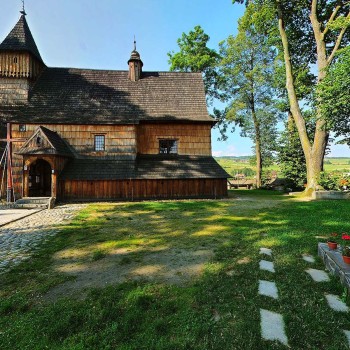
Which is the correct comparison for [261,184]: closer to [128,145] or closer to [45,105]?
[128,145]

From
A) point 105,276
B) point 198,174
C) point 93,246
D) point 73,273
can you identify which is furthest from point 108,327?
point 198,174

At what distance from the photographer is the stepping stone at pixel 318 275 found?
424 centimetres

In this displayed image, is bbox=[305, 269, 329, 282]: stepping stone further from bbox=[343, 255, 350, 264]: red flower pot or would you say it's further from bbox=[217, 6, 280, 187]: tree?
bbox=[217, 6, 280, 187]: tree

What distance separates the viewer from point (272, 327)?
2988 millimetres

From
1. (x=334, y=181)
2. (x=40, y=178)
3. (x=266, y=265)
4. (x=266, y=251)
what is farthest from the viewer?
(x=40, y=178)

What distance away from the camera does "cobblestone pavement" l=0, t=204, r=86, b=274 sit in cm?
564

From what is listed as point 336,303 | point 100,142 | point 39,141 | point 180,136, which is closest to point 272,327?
point 336,303

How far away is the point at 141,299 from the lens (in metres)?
3.62

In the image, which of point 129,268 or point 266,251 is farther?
point 266,251

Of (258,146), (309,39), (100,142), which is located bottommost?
(100,142)

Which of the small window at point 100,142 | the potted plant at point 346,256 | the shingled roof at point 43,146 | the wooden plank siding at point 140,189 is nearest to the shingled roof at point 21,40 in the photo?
the shingled roof at point 43,146

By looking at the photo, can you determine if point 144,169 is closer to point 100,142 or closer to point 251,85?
point 100,142

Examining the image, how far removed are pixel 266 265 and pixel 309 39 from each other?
26.4m

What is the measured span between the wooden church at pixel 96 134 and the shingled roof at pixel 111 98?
0.08 meters
